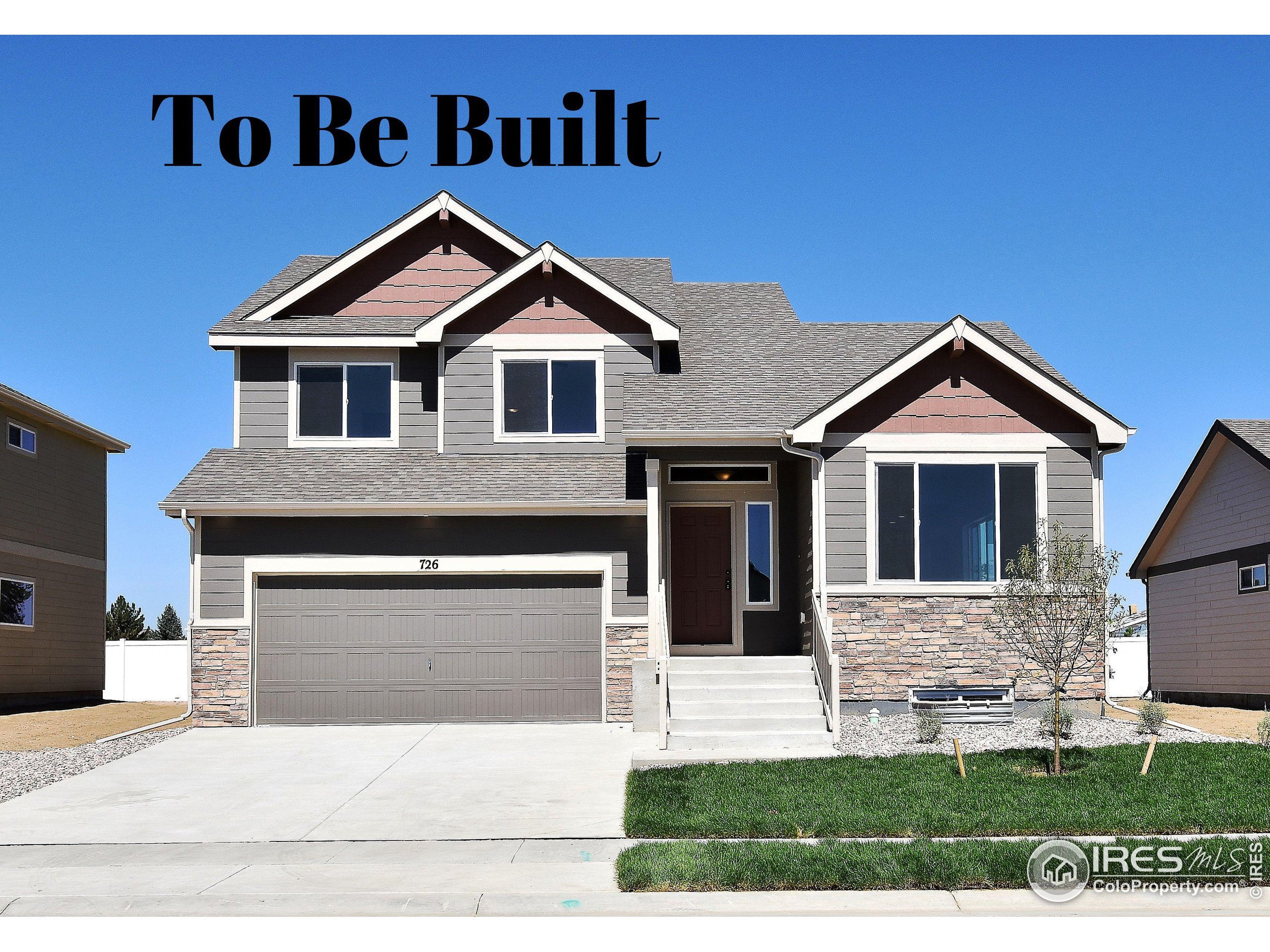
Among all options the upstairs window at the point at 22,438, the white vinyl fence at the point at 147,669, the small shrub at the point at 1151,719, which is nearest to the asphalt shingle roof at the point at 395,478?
the upstairs window at the point at 22,438

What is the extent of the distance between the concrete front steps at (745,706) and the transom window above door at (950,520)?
1.95 metres

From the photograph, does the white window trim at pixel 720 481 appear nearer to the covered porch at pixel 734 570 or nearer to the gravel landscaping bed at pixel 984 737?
the covered porch at pixel 734 570

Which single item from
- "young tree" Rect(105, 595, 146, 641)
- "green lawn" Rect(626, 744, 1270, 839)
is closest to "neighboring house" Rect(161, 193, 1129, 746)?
"green lawn" Rect(626, 744, 1270, 839)

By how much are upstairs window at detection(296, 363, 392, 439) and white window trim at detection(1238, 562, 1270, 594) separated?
14579 mm

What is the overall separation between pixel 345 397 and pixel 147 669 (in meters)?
13.9

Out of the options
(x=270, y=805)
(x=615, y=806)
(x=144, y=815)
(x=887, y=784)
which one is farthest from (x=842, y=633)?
(x=144, y=815)

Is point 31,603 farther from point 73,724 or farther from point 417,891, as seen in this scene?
point 417,891

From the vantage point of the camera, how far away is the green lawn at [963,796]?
10.0 metres

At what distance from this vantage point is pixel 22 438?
23.7 meters

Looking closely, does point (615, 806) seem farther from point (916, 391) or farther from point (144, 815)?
point (916, 391)

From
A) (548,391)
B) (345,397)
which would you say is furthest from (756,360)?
(345,397)

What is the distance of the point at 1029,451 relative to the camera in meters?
16.5

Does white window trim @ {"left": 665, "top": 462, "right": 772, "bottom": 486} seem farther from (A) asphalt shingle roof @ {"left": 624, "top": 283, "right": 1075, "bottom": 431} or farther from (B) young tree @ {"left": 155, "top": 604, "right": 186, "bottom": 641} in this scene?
(B) young tree @ {"left": 155, "top": 604, "right": 186, "bottom": 641}

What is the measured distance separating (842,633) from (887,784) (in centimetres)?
453
